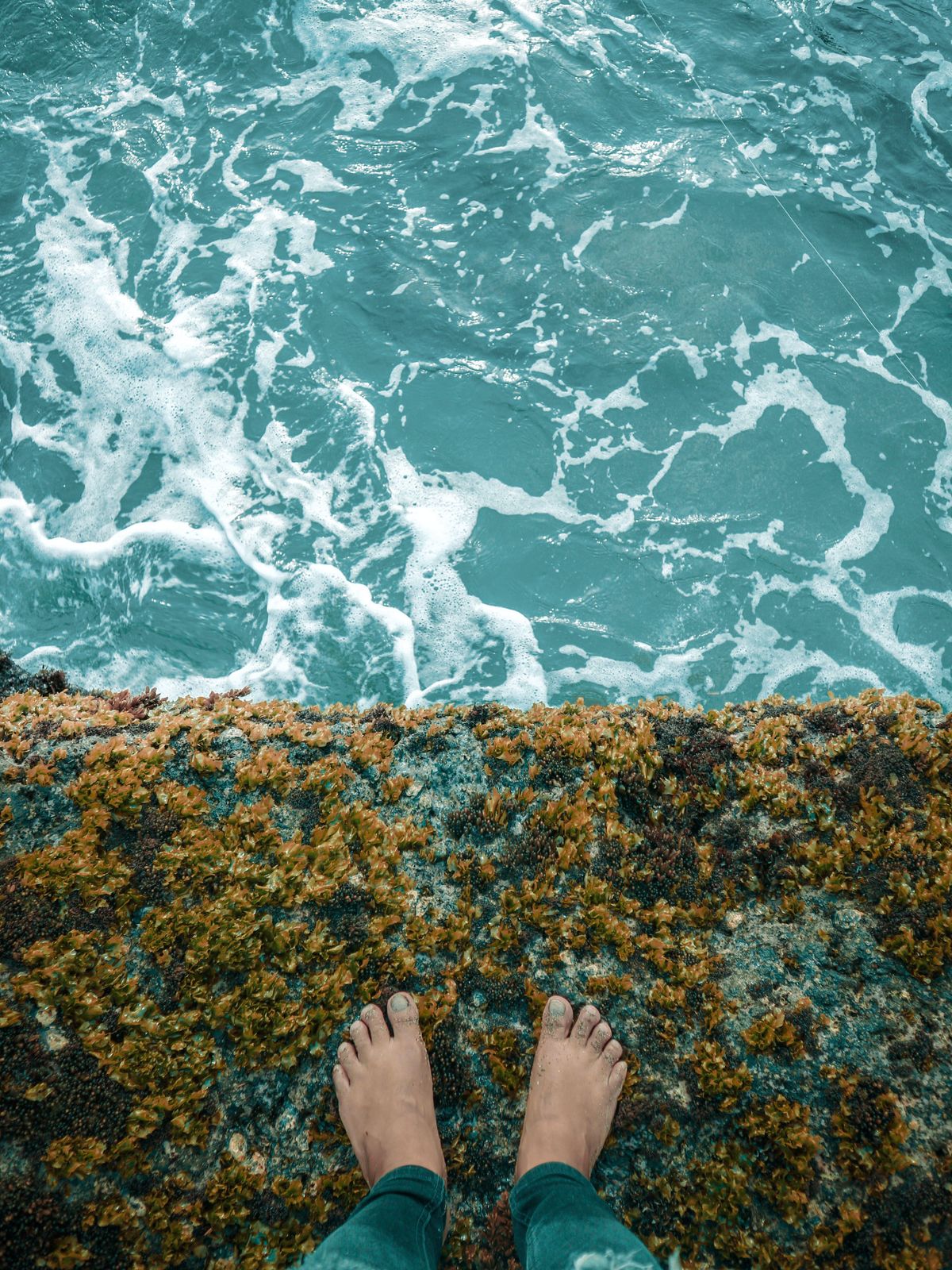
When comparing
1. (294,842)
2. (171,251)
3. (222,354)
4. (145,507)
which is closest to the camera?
(294,842)

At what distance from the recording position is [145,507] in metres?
10.4

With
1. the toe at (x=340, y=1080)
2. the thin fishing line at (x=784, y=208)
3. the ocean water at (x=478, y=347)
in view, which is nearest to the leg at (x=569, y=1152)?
the toe at (x=340, y=1080)

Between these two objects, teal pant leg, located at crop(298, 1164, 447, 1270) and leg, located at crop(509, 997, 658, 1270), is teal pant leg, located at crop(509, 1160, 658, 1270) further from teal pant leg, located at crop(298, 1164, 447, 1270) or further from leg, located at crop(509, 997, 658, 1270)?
teal pant leg, located at crop(298, 1164, 447, 1270)

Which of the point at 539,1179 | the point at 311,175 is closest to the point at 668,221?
the point at 311,175

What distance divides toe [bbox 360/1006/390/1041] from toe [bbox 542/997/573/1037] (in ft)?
3.24

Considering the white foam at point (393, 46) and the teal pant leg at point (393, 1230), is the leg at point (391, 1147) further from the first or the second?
the white foam at point (393, 46)

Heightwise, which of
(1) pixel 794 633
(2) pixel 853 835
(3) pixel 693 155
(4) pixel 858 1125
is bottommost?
(1) pixel 794 633

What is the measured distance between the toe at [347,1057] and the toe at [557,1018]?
1.17 m

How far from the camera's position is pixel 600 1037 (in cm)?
447

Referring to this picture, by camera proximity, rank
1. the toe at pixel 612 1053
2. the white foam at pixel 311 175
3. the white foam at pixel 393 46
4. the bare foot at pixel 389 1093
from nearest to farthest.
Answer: the bare foot at pixel 389 1093
the toe at pixel 612 1053
the white foam at pixel 311 175
the white foam at pixel 393 46

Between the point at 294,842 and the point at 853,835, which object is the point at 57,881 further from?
the point at 853,835

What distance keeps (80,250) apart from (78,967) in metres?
12.5

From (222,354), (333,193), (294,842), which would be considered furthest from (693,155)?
(294,842)

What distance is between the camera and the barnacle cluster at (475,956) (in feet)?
12.9
